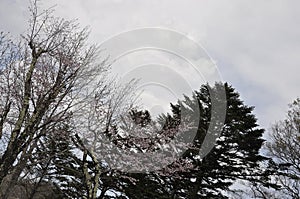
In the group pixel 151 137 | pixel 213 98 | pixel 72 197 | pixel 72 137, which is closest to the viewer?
pixel 72 137

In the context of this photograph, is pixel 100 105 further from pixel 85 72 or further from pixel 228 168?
pixel 228 168

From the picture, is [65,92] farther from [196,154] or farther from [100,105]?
[196,154]

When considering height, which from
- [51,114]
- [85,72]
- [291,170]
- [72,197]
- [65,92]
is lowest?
[72,197]

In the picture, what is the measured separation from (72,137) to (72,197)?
559 cm

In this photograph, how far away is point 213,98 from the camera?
57.1 feet

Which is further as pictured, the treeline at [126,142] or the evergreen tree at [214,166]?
the evergreen tree at [214,166]

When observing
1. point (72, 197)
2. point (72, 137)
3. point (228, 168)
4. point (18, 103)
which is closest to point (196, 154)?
point (228, 168)

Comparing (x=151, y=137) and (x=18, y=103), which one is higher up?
(x=151, y=137)

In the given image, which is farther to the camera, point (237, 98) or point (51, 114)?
point (237, 98)

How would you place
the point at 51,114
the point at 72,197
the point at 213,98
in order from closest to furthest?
1. the point at 51,114
2. the point at 72,197
3. the point at 213,98

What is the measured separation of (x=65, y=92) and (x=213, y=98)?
1098cm

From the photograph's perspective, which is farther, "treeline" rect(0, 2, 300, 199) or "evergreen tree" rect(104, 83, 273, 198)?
"evergreen tree" rect(104, 83, 273, 198)

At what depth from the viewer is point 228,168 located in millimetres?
15320

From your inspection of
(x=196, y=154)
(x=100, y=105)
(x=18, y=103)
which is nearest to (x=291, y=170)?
(x=196, y=154)
